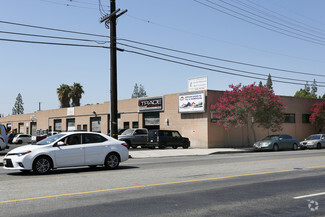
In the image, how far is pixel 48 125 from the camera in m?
58.7

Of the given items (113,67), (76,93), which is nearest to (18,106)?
(76,93)

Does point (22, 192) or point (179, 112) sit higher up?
point (179, 112)

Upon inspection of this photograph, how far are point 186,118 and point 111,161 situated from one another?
23.1m

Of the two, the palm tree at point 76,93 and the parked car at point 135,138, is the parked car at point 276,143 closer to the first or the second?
the parked car at point 135,138

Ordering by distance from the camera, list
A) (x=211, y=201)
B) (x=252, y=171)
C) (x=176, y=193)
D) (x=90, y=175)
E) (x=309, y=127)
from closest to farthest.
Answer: (x=211, y=201) → (x=176, y=193) → (x=90, y=175) → (x=252, y=171) → (x=309, y=127)

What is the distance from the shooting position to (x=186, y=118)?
3684cm

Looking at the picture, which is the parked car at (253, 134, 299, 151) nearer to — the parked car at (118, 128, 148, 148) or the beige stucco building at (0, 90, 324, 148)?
the beige stucco building at (0, 90, 324, 148)

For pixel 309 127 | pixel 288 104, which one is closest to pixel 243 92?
pixel 288 104

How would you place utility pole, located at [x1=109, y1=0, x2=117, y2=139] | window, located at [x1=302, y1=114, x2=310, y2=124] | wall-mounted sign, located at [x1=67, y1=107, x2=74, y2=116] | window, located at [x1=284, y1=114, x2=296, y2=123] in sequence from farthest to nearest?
wall-mounted sign, located at [x1=67, y1=107, x2=74, y2=116] → window, located at [x1=302, y1=114, x2=310, y2=124] → window, located at [x1=284, y1=114, x2=296, y2=123] → utility pole, located at [x1=109, y1=0, x2=117, y2=139]

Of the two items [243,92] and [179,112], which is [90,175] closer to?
[243,92]

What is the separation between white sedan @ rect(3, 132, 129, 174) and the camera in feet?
40.5

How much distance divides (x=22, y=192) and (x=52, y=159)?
3.88m

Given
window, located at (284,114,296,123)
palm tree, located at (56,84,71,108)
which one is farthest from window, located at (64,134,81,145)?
palm tree, located at (56,84,71,108)

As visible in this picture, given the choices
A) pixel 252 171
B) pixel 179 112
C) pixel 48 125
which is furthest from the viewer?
pixel 48 125
